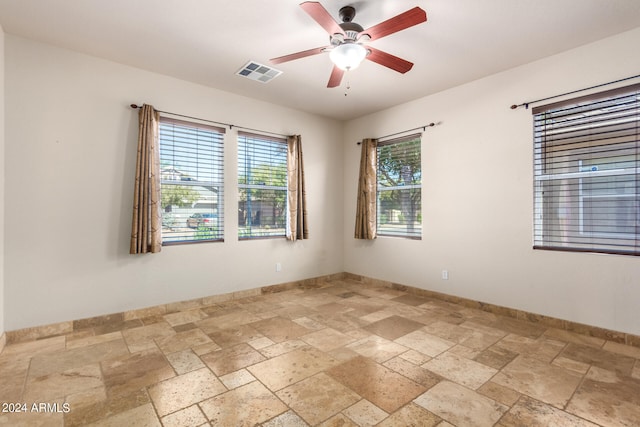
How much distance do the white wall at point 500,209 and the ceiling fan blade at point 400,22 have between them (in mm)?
2094

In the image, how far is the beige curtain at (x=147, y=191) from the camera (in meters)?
3.49

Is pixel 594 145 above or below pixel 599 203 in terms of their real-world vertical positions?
above

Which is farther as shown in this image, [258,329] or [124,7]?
[258,329]

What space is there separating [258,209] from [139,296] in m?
1.86

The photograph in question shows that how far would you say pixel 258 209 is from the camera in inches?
186

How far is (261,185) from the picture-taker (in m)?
4.74

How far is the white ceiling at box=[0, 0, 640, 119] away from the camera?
8.37 feet

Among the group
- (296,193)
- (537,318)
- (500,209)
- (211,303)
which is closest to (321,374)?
(211,303)

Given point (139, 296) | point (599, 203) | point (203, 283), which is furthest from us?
point (203, 283)

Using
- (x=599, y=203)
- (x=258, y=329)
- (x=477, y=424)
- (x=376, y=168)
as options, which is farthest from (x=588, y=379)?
(x=376, y=168)

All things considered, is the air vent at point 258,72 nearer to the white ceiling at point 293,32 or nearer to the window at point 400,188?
the white ceiling at point 293,32

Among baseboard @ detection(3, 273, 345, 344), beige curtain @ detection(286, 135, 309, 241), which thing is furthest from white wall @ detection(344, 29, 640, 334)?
baseboard @ detection(3, 273, 345, 344)

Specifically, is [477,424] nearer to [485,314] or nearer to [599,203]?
[485,314]

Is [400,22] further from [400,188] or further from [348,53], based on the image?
[400,188]
